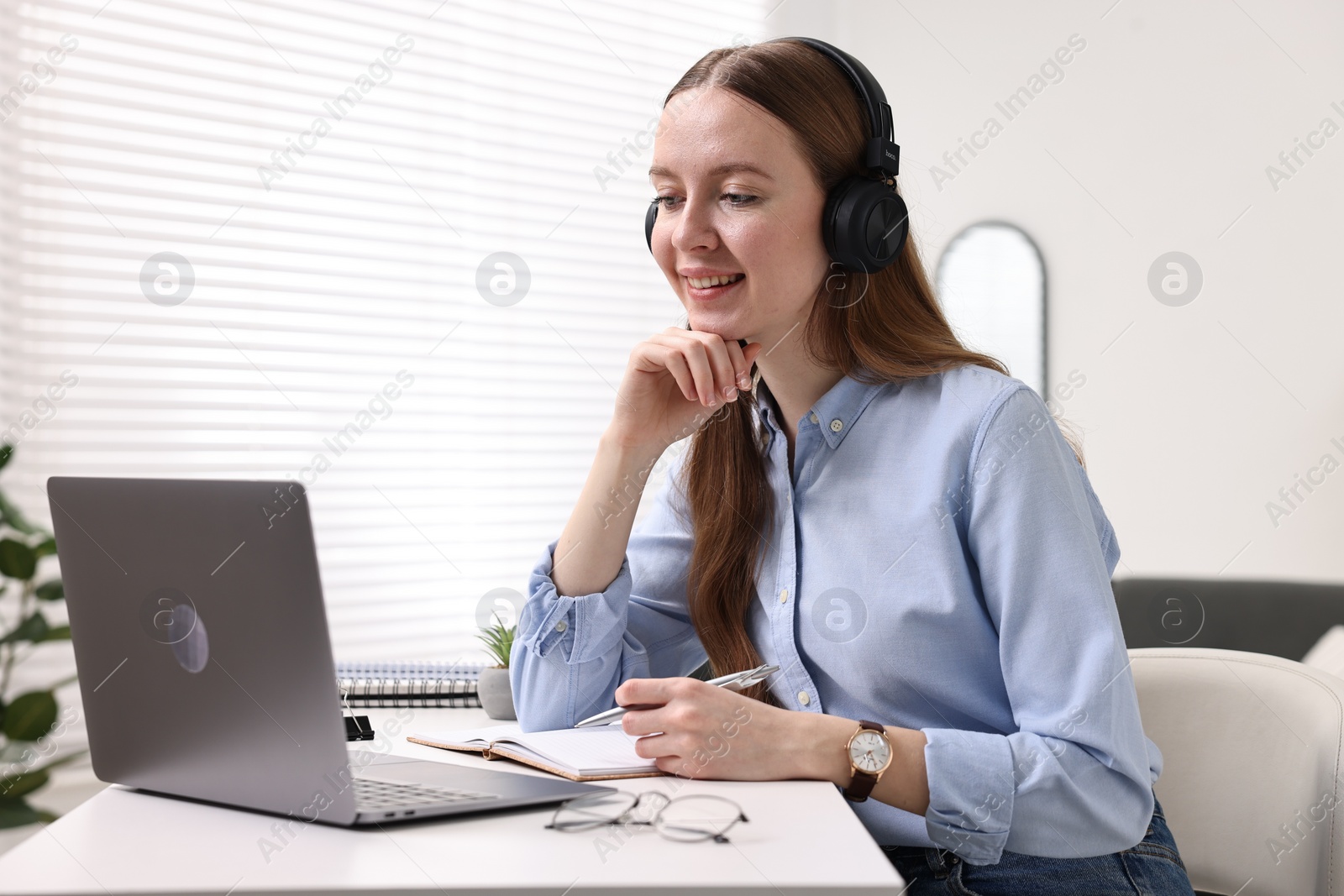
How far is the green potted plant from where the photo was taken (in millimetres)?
1603

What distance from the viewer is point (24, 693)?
1684 mm

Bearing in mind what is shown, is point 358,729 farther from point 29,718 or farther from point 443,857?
point 29,718

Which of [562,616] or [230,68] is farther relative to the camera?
[230,68]

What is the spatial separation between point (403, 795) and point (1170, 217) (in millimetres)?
2650

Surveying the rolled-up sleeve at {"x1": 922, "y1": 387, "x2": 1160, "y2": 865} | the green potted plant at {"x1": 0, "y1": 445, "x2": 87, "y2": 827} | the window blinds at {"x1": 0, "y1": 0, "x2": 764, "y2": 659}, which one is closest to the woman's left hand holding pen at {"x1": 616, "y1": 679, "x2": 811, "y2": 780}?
the rolled-up sleeve at {"x1": 922, "y1": 387, "x2": 1160, "y2": 865}

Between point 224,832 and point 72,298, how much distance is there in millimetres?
1488

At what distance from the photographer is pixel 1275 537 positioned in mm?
2666


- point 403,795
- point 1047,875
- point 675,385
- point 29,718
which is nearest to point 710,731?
point 403,795

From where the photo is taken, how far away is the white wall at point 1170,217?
104 inches

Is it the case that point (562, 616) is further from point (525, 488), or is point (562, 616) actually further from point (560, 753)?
point (525, 488)

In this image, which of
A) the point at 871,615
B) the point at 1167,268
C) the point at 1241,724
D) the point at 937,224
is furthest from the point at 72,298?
Answer: the point at 1167,268

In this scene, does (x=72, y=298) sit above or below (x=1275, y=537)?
above

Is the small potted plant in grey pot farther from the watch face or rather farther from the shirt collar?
the watch face

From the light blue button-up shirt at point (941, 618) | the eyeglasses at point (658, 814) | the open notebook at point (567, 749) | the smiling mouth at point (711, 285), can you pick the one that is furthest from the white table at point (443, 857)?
the smiling mouth at point (711, 285)
